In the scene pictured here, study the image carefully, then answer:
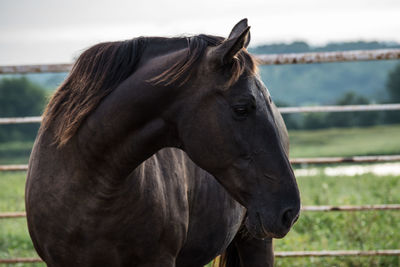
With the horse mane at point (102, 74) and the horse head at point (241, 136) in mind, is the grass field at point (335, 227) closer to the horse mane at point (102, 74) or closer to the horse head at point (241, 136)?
the horse head at point (241, 136)

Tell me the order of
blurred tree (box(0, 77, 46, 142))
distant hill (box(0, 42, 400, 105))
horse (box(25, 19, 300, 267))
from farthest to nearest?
blurred tree (box(0, 77, 46, 142))
distant hill (box(0, 42, 400, 105))
horse (box(25, 19, 300, 267))

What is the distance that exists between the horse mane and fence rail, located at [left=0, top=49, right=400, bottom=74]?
1971mm

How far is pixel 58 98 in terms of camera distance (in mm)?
2461

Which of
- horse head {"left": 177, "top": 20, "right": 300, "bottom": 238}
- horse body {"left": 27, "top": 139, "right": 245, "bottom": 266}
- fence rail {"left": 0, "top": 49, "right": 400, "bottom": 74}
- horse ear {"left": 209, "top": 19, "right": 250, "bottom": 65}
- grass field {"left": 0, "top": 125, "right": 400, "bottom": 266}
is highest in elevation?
horse ear {"left": 209, "top": 19, "right": 250, "bottom": 65}

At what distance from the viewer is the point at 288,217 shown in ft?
7.00

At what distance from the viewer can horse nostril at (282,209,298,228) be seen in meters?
2.13

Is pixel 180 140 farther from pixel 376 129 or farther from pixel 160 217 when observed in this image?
pixel 376 129

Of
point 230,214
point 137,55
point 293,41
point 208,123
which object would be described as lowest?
point 293,41

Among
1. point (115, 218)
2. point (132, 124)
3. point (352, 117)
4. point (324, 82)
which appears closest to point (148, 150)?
point (132, 124)

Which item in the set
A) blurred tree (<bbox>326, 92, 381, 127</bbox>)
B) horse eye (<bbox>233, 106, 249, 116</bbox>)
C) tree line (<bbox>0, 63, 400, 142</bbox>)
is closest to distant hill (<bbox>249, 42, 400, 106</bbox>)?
tree line (<bbox>0, 63, 400, 142</bbox>)

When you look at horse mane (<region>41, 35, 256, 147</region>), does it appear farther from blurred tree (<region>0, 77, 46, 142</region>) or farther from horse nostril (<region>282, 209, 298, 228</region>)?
blurred tree (<region>0, 77, 46, 142</region>)

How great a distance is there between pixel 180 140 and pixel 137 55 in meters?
0.38

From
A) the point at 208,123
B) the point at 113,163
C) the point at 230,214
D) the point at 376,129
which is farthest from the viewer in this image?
the point at 376,129

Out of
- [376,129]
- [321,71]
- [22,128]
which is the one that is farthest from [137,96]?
[321,71]
